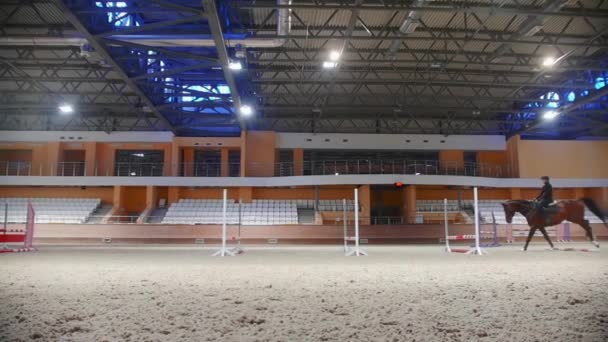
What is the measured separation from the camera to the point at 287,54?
1898cm

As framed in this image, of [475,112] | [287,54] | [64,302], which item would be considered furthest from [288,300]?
[475,112]

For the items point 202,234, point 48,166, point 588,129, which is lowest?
point 202,234

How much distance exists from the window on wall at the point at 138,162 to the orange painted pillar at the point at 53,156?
3.96m

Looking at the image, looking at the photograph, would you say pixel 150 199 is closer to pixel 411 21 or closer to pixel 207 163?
pixel 207 163

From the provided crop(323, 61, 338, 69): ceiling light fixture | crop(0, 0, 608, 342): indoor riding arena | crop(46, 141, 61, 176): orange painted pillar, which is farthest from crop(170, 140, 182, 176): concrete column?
crop(323, 61, 338, 69): ceiling light fixture

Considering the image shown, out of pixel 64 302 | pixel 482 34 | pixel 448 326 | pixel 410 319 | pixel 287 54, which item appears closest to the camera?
pixel 448 326

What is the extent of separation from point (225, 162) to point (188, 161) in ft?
9.70

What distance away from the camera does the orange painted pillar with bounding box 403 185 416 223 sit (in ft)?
83.4

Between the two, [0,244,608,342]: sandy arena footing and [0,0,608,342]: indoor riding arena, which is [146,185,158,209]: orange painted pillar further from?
[0,244,608,342]: sandy arena footing

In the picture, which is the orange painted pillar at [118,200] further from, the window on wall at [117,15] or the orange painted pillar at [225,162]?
the window on wall at [117,15]

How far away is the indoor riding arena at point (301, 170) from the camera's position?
4.15 meters

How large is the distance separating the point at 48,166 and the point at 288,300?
1200 inches

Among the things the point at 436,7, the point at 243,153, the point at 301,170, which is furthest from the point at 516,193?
the point at 436,7

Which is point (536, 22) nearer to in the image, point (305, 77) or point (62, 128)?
point (305, 77)
